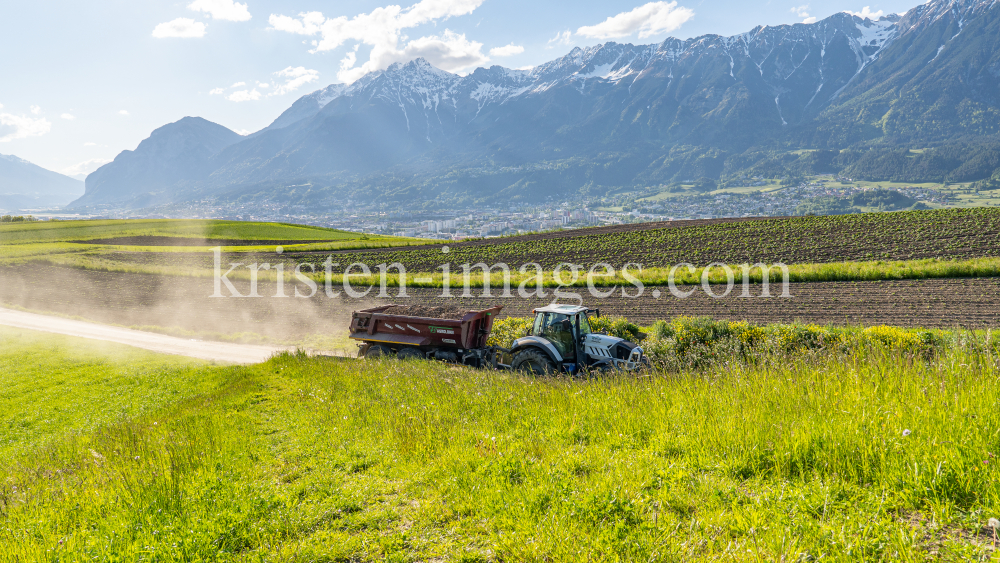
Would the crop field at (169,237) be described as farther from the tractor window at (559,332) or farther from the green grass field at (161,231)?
the tractor window at (559,332)

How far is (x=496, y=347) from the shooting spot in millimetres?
17078

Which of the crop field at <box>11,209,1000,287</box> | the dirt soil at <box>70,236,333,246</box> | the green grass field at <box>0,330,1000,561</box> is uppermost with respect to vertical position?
the dirt soil at <box>70,236,333,246</box>

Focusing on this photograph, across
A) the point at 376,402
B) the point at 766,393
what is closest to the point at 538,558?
the point at 766,393

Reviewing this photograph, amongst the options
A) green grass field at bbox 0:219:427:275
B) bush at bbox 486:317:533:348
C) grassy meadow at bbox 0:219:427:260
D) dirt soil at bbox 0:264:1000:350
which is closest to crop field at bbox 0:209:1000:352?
dirt soil at bbox 0:264:1000:350

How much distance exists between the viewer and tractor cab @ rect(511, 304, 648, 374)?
46.7ft

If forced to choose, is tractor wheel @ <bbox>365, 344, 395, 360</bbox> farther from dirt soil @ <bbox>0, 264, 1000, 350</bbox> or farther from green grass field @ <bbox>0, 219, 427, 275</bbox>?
green grass field @ <bbox>0, 219, 427, 275</bbox>

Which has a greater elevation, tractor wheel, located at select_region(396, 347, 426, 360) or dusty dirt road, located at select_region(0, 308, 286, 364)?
tractor wheel, located at select_region(396, 347, 426, 360)

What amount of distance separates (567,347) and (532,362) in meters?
1.20

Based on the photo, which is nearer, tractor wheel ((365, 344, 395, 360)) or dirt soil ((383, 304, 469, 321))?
tractor wheel ((365, 344, 395, 360))

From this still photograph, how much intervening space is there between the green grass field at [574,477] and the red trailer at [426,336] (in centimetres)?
740

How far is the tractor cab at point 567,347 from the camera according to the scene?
14.2 m

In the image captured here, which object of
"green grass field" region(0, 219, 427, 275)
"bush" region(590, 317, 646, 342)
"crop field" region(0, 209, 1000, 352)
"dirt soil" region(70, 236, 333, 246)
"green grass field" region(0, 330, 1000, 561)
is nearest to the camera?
"green grass field" region(0, 330, 1000, 561)

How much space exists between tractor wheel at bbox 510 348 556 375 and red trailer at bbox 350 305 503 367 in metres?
2.09

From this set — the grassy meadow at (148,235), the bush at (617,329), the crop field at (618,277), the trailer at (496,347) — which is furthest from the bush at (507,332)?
the grassy meadow at (148,235)
